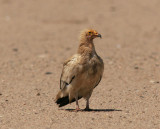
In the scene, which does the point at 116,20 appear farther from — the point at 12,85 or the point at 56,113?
the point at 56,113

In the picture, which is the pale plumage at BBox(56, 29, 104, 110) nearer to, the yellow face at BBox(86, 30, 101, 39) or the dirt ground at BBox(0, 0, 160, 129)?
the yellow face at BBox(86, 30, 101, 39)

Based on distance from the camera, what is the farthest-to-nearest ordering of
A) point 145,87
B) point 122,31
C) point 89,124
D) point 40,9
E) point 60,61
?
point 40,9 < point 122,31 < point 60,61 < point 145,87 < point 89,124

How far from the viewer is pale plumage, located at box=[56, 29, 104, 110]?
8445mm

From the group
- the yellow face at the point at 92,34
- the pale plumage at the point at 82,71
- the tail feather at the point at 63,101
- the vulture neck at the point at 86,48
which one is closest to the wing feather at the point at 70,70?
the pale plumage at the point at 82,71

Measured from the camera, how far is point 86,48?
877cm

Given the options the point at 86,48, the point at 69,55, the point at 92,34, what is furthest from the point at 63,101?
the point at 69,55

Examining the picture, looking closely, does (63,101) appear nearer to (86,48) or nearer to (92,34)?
(86,48)

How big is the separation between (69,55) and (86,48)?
641 centimetres

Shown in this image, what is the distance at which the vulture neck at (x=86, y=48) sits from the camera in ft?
28.4

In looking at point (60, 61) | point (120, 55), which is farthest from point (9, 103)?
point (120, 55)

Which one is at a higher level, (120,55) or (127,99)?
(120,55)

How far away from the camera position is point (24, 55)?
1507 centimetres

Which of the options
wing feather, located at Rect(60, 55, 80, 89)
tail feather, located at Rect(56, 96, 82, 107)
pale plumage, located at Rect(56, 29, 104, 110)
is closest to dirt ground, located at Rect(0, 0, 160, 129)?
tail feather, located at Rect(56, 96, 82, 107)

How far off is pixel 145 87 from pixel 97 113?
9.72 ft
